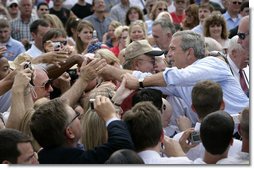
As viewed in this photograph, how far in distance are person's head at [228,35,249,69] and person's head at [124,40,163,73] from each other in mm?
555

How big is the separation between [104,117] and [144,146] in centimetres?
26

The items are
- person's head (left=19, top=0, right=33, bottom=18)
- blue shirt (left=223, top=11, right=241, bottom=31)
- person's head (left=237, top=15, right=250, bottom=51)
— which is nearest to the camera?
person's head (left=237, top=15, right=250, bottom=51)

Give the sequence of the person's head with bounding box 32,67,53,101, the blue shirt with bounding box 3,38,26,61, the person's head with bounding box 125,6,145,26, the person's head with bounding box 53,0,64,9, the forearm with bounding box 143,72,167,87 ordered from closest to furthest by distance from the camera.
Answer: the forearm with bounding box 143,72,167,87
the person's head with bounding box 32,67,53,101
the blue shirt with bounding box 3,38,26,61
the person's head with bounding box 125,6,145,26
the person's head with bounding box 53,0,64,9

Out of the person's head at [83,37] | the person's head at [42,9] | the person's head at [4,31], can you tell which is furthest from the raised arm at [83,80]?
the person's head at [42,9]

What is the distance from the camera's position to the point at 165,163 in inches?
158

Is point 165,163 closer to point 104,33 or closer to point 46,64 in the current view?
point 46,64

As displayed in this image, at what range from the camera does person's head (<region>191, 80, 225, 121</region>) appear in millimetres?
4617

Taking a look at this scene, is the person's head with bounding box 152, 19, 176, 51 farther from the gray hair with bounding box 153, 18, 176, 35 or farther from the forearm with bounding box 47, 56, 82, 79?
the forearm with bounding box 47, 56, 82, 79

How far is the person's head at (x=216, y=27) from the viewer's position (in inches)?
338

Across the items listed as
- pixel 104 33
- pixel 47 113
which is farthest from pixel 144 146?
pixel 104 33

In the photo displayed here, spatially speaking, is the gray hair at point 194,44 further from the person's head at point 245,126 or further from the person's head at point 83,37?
the person's head at point 83,37

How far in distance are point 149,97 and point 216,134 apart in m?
0.91

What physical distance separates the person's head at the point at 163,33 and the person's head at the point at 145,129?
3818 millimetres

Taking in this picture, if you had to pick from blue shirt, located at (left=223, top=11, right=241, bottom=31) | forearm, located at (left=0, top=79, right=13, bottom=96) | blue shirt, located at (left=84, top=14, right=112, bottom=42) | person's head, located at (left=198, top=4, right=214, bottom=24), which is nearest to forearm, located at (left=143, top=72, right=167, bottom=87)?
forearm, located at (left=0, top=79, right=13, bottom=96)
